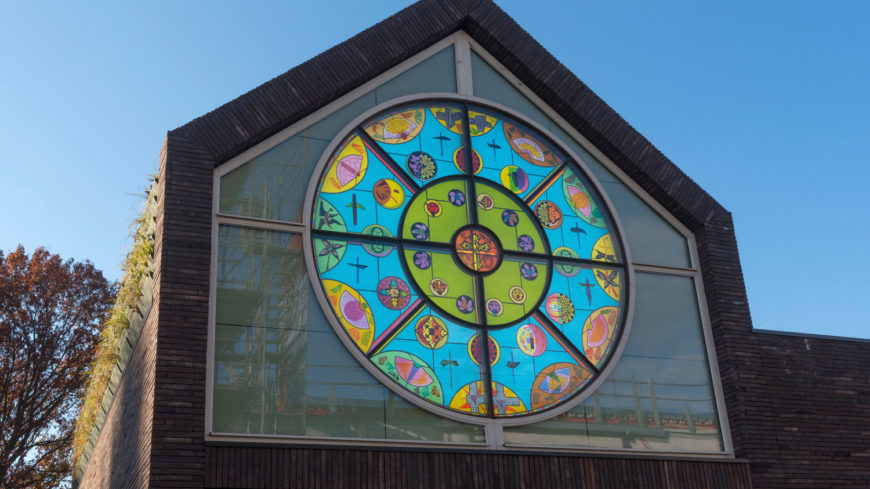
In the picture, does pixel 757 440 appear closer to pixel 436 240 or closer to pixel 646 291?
pixel 646 291

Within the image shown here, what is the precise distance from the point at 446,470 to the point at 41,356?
1650 centimetres

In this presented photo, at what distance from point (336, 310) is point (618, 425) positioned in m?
3.39

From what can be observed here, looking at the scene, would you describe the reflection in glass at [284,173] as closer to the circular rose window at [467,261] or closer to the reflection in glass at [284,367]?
the circular rose window at [467,261]

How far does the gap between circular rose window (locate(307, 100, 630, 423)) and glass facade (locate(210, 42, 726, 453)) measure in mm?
25

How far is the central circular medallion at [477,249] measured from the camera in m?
11.2

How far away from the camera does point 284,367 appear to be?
9.85m

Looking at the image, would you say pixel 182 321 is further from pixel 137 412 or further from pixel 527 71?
pixel 527 71

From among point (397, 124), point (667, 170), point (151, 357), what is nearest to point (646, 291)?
point (667, 170)

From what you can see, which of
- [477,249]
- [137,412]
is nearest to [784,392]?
[477,249]

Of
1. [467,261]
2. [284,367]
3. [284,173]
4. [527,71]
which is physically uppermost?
[527,71]

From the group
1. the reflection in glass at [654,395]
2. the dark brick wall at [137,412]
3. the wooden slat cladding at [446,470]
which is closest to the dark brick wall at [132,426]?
the dark brick wall at [137,412]

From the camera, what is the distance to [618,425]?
10938 mm

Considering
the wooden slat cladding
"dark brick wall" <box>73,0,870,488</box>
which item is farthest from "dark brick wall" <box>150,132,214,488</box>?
the wooden slat cladding

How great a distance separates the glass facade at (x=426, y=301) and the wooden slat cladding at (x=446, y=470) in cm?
26
